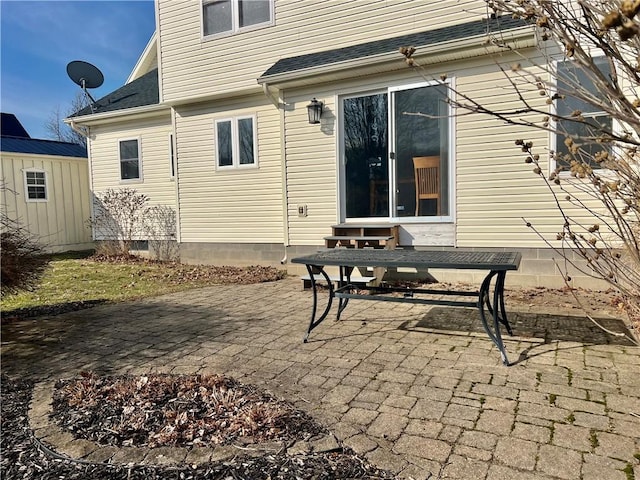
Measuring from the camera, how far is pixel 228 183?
9266mm

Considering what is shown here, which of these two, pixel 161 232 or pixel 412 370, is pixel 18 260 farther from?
pixel 161 232

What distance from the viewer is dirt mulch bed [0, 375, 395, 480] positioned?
81.8 inches

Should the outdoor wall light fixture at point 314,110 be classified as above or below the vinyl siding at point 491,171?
above

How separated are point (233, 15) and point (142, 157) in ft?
14.6

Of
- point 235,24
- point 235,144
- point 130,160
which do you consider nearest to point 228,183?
point 235,144

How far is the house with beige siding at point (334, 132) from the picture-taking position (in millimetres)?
6438

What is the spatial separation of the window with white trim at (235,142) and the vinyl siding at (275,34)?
684 millimetres

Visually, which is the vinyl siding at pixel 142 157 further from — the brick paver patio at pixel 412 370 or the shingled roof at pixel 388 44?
the brick paver patio at pixel 412 370

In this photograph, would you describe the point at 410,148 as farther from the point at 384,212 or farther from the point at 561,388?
the point at 561,388

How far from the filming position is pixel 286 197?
26.5 feet

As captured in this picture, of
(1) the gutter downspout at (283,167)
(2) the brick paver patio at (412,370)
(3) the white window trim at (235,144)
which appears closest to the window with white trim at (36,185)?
(3) the white window trim at (235,144)

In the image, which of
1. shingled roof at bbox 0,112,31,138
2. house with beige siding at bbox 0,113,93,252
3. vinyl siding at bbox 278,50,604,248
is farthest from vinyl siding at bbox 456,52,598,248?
shingled roof at bbox 0,112,31,138

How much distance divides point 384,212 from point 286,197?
187 centimetres

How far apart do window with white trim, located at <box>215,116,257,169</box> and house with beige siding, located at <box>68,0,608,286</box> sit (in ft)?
0.10
